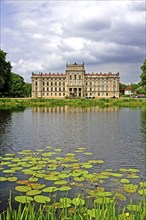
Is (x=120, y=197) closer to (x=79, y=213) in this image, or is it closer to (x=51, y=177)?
(x=51, y=177)

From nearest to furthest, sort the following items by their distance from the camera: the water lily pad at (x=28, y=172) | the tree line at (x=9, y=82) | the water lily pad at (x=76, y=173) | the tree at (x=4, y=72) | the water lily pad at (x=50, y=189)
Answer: the water lily pad at (x=50, y=189), the water lily pad at (x=76, y=173), the water lily pad at (x=28, y=172), the tree at (x=4, y=72), the tree line at (x=9, y=82)

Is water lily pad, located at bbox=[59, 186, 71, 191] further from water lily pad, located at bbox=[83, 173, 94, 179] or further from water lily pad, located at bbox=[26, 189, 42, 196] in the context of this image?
water lily pad, located at bbox=[83, 173, 94, 179]

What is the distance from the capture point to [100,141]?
1994 centimetres

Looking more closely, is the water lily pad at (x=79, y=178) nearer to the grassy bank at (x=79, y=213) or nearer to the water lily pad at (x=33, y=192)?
the water lily pad at (x=33, y=192)

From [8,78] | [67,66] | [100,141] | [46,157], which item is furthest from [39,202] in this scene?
[67,66]

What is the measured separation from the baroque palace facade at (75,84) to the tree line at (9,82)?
2916 cm

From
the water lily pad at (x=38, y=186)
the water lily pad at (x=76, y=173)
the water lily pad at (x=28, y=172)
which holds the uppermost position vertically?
the water lily pad at (x=28, y=172)

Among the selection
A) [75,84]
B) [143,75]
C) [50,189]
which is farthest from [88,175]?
[75,84]

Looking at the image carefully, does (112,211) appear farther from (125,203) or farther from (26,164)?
(26,164)

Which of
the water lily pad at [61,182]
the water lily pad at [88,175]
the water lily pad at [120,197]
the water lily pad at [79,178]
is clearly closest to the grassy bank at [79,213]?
the water lily pad at [120,197]

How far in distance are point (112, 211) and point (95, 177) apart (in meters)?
5.78

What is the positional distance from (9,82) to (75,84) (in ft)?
243

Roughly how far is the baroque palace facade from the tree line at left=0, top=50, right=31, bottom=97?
95.7ft

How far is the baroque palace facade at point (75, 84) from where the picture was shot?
14400cm
